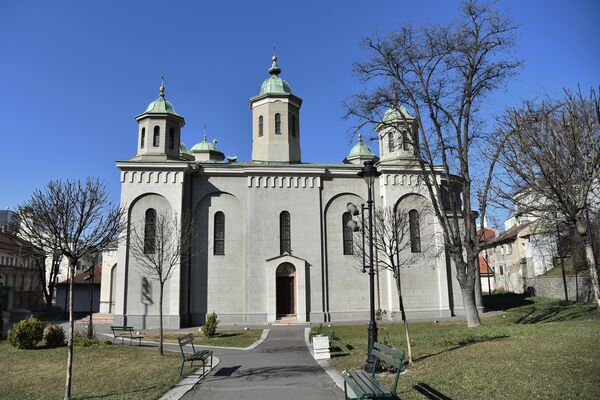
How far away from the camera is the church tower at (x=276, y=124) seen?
3117 centimetres

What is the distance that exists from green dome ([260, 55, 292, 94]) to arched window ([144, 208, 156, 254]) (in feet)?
40.1

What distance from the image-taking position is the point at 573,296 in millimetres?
33594

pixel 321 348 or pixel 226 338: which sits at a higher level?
pixel 321 348

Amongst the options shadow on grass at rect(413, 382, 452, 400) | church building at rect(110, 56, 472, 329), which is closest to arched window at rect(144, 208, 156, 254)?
church building at rect(110, 56, 472, 329)

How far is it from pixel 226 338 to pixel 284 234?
9582 millimetres

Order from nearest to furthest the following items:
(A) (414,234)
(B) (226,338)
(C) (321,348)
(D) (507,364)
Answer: (D) (507,364), (C) (321,348), (B) (226,338), (A) (414,234)

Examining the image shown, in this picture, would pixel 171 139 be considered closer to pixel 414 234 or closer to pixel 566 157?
pixel 414 234

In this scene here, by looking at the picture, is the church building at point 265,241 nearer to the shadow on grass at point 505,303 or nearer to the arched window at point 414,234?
the arched window at point 414,234

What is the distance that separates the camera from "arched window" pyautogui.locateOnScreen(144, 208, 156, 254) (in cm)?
2581

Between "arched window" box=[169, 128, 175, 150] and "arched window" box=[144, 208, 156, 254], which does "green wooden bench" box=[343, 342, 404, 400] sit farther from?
"arched window" box=[169, 128, 175, 150]

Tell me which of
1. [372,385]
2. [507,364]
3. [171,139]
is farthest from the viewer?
[171,139]

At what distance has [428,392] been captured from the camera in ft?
26.9

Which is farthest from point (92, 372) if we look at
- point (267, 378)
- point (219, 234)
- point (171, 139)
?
point (171, 139)

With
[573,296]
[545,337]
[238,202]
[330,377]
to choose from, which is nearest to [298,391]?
[330,377]
